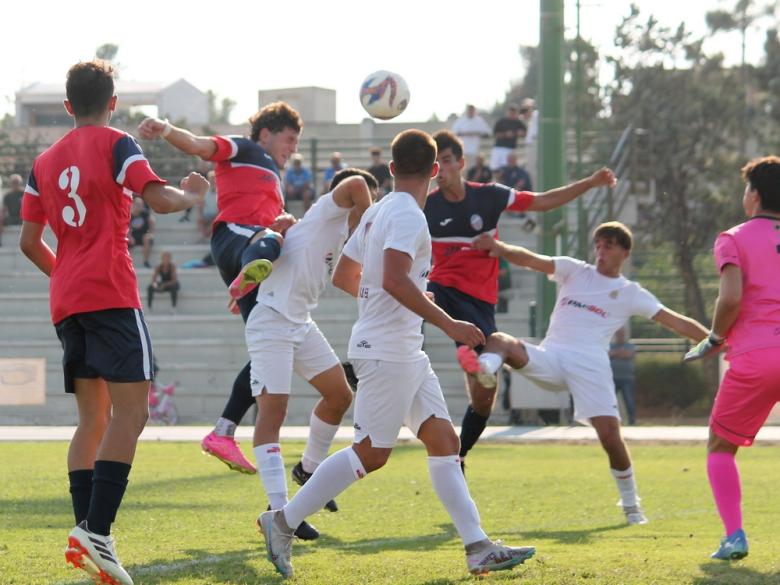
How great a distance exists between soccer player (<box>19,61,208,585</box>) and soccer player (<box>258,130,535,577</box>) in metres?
0.82

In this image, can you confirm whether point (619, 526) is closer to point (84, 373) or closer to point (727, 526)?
point (727, 526)

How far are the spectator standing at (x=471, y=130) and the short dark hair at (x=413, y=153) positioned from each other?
20.1 m

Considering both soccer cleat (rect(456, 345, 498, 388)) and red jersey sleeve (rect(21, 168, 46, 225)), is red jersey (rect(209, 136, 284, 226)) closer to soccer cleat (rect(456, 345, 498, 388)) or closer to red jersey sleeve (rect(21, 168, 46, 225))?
red jersey sleeve (rect(21, 168, 46, 225))

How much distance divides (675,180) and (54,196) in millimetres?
31326

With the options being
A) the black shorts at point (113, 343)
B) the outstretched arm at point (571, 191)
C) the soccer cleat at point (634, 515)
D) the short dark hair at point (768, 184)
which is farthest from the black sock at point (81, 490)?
the outstretched arm at point (571, 191)

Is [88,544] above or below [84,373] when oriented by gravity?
below

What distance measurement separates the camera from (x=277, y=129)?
27.4 feet

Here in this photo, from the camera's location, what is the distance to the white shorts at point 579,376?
30.4 feet

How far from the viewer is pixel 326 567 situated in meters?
6.44

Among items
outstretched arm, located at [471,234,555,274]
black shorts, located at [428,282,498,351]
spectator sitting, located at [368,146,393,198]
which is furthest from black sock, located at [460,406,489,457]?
spectator sitting, located at [368,146,393,198]

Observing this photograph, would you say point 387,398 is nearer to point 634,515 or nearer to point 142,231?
point 634,515

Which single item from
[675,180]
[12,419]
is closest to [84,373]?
[12,419]

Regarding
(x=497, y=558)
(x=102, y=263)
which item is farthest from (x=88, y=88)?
(x=497, y=558)

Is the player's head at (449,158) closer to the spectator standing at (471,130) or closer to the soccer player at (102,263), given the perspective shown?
the soccer player at (102,263)
